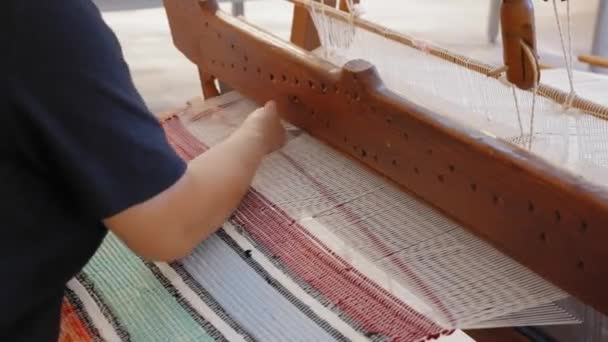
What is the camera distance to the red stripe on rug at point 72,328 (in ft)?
2.57

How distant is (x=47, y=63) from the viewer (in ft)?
1.89

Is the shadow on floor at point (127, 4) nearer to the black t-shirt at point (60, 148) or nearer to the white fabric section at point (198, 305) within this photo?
the white fabric section at point (198, 305)

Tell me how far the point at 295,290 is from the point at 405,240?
130mm

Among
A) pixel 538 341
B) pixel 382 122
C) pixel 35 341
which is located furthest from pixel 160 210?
pixel 538 341

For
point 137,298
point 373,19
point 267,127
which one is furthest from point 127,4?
point 137,298

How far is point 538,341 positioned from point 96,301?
18.5 inches

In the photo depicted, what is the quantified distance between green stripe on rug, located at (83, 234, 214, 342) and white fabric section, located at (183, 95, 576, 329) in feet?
0.57

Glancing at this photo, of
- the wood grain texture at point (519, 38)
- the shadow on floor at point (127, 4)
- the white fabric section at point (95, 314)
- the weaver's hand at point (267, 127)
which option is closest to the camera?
the wood grain texture at point (519, 38)

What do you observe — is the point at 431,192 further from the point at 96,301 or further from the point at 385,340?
the point at 96,301

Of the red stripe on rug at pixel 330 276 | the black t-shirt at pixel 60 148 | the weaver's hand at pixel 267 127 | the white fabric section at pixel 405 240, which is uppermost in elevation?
the black t-shirt at pixel 60 148

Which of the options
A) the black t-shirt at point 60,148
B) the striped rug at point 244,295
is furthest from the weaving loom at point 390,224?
the black t-shirt at point 60,148

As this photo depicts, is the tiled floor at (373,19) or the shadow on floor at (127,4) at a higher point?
the shadow on floor at (127,4)

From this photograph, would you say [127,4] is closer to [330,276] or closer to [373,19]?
[373,19]

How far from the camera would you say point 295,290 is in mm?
791
